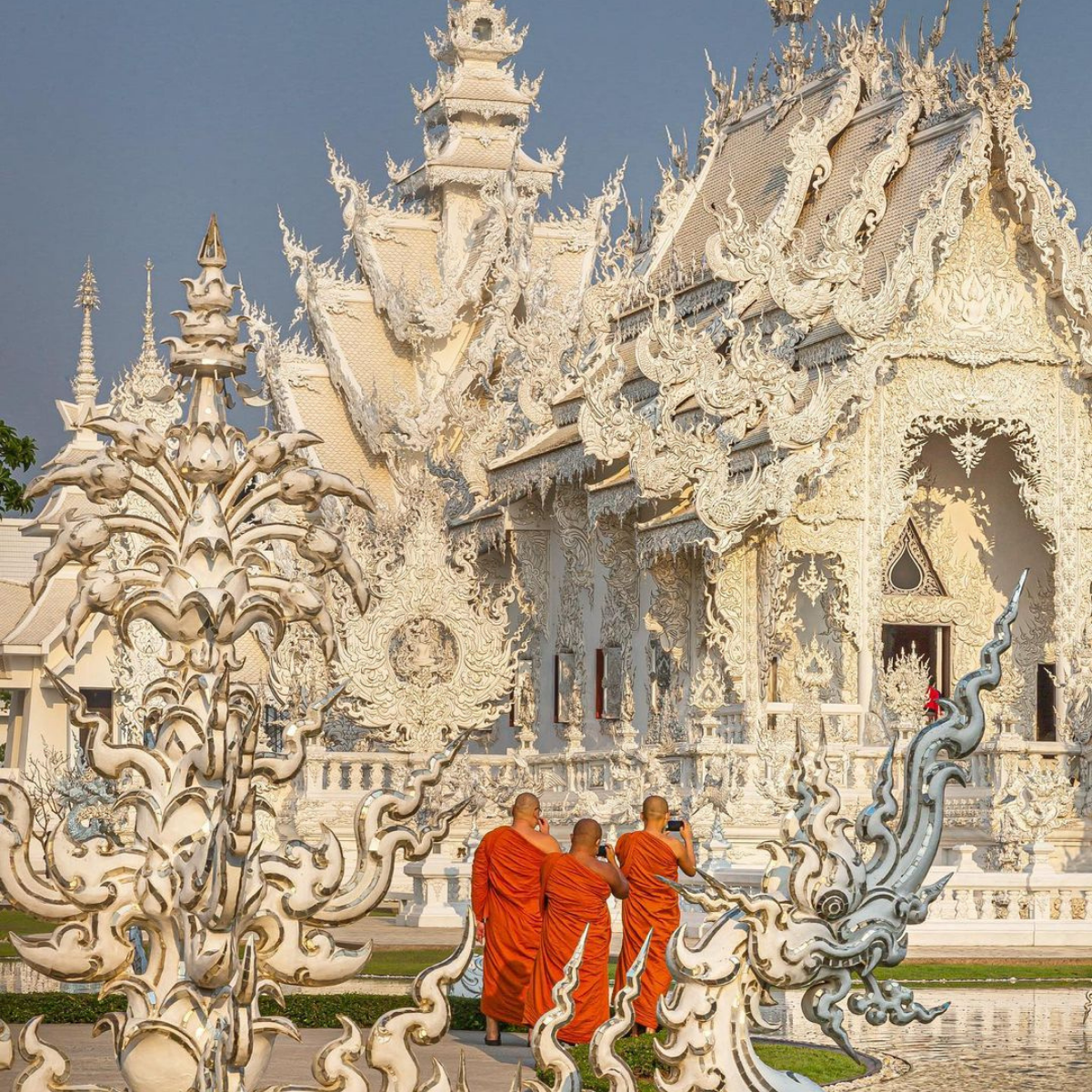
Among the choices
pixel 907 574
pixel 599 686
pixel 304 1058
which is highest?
pixel 907 574

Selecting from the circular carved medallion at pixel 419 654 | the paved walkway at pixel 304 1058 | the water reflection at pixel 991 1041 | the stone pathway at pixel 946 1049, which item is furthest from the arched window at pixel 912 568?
the paved walkway at pixel 304 1058

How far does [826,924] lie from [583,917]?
16.6ft

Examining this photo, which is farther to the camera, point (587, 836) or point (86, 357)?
point (86, 357)

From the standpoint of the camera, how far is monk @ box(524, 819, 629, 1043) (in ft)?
36.6

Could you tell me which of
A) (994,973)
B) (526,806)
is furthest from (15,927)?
(526,806)

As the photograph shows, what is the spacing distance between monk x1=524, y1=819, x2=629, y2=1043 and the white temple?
6938mm

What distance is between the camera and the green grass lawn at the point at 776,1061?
1050 cm

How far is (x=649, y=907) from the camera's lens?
38.0 feet

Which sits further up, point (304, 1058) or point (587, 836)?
point (587, 836)

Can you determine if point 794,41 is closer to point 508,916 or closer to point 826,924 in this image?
point 508,916

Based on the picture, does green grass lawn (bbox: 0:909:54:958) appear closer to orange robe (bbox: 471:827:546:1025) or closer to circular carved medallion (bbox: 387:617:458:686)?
circular carved medallion (bbox: 387:617:458:686)

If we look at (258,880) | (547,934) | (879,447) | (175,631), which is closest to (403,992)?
(547,934)

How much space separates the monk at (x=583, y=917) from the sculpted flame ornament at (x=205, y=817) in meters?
3.28

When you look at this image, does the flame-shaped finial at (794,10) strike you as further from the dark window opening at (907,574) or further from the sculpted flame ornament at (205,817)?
the sculpted flame ornament at (205,817)
